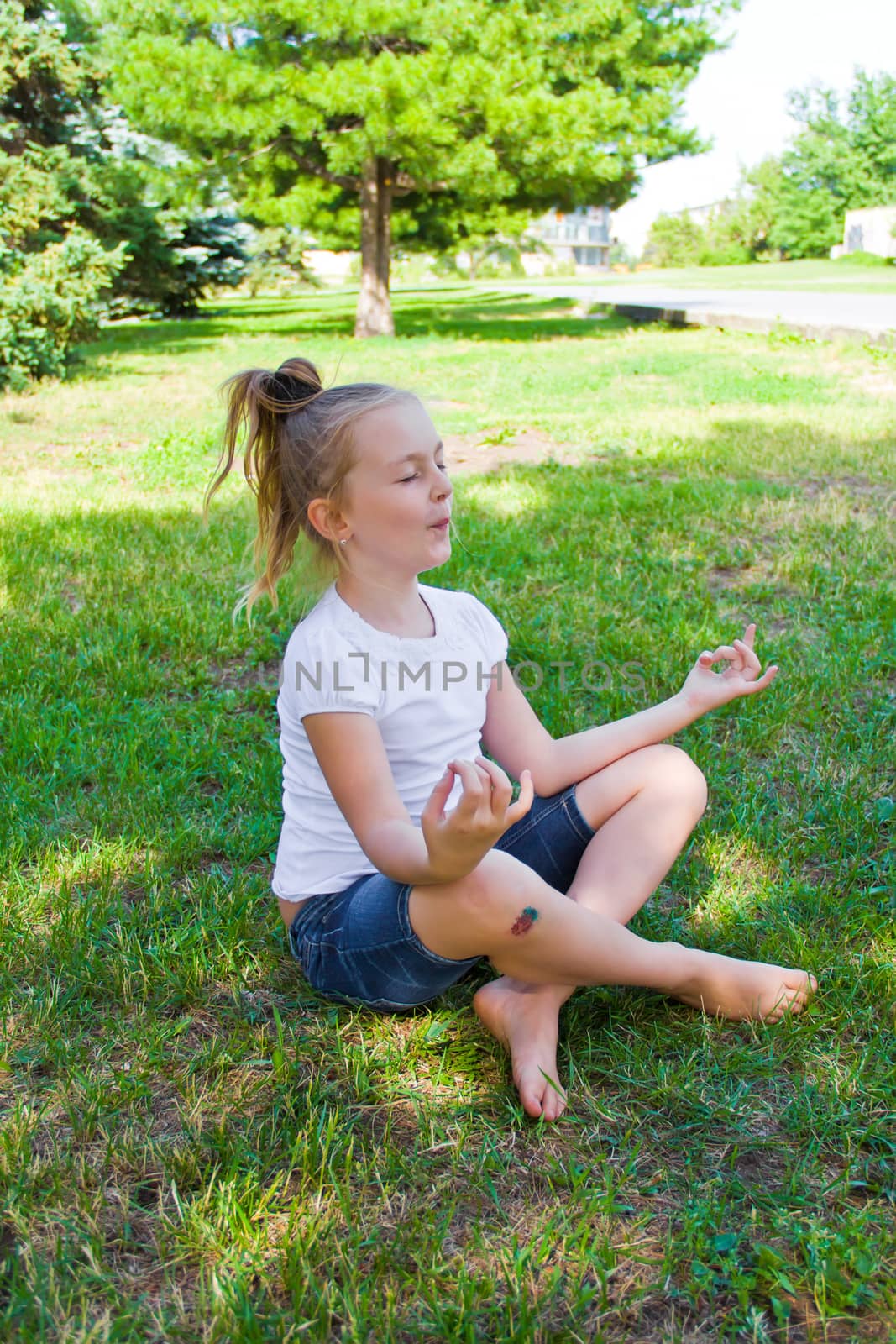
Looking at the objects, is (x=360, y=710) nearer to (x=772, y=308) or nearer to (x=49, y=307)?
(x=49, y=307)

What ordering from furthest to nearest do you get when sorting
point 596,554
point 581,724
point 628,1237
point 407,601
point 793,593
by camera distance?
1. point 596,554
2. point 793,593
3. point 581,724
4. point 407,601
5. point 628,1237

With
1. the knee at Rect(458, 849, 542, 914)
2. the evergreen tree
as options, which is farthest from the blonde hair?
the evergreen tree

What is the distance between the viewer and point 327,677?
182 cm

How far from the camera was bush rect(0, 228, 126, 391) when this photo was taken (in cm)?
873

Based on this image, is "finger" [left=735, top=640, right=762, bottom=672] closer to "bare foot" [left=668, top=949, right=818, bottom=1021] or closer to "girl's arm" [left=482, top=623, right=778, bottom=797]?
"girl's arm" [left=482, top=623, right=778, bottom=797]

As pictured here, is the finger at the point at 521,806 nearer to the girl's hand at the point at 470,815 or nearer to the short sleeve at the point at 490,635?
the girl's hand at the point at 470,815

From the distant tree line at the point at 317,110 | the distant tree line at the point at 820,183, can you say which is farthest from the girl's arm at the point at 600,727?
the distant tree line at the point at 820,183

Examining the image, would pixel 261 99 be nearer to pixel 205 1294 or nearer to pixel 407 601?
pixel 407 601

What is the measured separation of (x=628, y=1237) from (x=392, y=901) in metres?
0.58

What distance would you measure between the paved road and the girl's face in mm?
9360

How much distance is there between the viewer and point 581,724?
301cm

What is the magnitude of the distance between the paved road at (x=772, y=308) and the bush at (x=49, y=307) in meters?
7.10

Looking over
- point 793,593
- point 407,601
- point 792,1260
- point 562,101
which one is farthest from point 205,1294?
point 562,101

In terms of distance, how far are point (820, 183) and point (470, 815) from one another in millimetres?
52450
